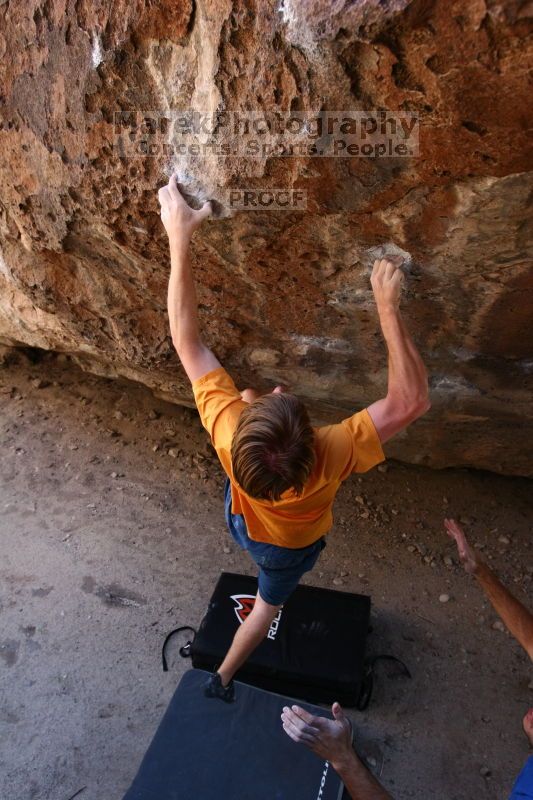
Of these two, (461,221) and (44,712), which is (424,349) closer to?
(461,221)

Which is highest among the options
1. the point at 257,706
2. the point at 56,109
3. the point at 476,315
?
the point at 56,109

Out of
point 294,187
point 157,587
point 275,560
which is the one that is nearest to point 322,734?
point 275,560

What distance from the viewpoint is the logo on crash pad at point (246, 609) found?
2.69m

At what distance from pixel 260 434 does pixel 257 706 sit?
1.26 metres

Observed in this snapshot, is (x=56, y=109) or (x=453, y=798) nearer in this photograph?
(x=56, y=109)

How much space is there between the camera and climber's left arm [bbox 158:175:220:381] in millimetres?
1937

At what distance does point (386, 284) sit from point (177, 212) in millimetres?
617

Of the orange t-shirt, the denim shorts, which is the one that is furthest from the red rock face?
the denim shorts

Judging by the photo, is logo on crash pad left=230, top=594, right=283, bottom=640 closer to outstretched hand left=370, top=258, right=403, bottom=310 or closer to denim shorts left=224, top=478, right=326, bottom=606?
denim shorts left=224, top=478, right=326, bottom=606

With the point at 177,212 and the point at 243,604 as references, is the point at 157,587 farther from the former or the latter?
the point at 177,212

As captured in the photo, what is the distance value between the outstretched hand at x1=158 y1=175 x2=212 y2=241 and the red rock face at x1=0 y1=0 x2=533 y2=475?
4cm

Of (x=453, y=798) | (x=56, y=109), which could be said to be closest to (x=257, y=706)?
(x=453, y=798)

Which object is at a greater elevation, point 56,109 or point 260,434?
point 56,109

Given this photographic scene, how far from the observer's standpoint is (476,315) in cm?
214
